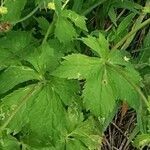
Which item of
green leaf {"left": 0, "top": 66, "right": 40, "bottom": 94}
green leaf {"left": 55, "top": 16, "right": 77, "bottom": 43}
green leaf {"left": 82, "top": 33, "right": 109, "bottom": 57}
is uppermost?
green leaf {"left": 55, "top": 16, "right": 77, "bottom": 43}

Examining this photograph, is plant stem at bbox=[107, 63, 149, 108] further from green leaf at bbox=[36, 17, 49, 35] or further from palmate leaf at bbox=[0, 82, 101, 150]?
green leaf at bbox=[36, 17, 49, 35]

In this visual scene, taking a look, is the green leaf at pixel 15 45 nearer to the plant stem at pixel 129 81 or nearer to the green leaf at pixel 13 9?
Result: the green leaf at pixel 13 9

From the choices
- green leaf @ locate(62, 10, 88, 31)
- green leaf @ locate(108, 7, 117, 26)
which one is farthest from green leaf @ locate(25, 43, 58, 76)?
green leaf @ locate(108, 7, 117, 26)

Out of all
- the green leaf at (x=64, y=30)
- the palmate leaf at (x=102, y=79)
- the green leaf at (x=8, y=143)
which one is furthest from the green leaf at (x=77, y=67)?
the green leaf at (x=8, y=143)

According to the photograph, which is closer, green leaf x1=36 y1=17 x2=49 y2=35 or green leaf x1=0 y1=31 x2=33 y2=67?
green leaf x1=0 y1=31 x2=33 y2=67

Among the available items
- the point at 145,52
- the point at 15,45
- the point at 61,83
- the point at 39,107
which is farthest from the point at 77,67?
the point at 145,52

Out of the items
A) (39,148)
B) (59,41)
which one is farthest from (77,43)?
(39,148)

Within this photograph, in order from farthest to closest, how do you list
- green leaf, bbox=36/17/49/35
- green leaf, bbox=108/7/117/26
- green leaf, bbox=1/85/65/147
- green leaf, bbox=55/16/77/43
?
green leaf, bbox=108/7/117/26, green leaf, bbox=36/17/49/35, green leaf, bbox=55/16/77/43, green leaf, bbox=1/85/65/147

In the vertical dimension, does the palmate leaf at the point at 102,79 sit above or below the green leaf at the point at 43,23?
below
